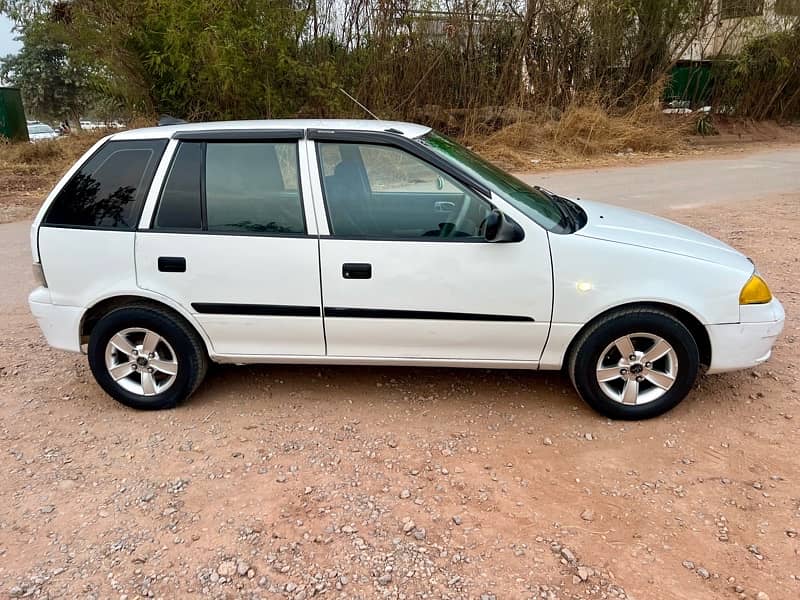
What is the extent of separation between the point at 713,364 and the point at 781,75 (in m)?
19.6

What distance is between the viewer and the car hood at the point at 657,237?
11.3ft

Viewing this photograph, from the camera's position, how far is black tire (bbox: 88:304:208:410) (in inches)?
143

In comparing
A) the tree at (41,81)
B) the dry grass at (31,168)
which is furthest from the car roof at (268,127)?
the tree at (41,81)

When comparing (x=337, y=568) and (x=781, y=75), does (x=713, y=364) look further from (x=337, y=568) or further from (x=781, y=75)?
(x=781, y=75)

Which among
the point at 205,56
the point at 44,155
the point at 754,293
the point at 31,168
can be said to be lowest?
the point at 31,168

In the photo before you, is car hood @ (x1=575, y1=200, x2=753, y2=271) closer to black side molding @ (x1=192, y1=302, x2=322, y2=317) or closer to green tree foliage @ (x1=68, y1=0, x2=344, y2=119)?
A: black side molding @ (x1=192, y1=302, x2=322, y2=317)

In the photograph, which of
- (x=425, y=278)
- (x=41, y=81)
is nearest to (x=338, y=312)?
(x=425, y=278)

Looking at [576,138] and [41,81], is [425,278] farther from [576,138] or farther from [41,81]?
[41,81]

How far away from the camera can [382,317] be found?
3516 mm

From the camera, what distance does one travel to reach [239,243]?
11.5 ft

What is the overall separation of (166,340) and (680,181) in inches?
422

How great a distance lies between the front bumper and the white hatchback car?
1 centimetres

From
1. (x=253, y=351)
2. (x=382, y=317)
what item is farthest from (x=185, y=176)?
(x=382, y=317)

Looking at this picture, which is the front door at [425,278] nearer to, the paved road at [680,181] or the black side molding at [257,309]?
the black side molding at [257,309]
